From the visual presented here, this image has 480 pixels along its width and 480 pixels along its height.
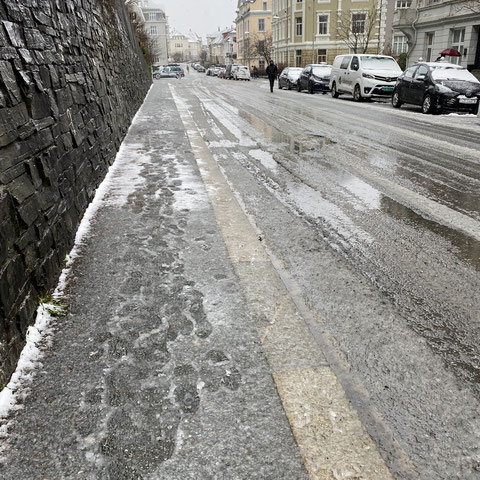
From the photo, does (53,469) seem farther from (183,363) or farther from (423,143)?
(423,143)

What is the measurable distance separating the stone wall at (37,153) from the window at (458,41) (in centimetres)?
3003

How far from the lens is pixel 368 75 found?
19.6m

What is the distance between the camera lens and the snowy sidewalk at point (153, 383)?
187cm

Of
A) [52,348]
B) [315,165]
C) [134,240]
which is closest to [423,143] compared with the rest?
[315,165]

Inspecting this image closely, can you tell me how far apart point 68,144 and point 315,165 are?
425cm

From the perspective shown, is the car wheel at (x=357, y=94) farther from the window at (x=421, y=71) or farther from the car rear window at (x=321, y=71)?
the car rear window at (x=321, y=71)

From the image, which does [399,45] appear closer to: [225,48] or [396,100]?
[396,100]

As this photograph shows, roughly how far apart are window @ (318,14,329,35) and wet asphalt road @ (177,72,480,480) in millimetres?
54881

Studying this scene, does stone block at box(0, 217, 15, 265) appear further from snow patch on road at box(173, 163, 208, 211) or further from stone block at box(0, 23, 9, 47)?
snow patch on road at box(173, 163, 208, 211)

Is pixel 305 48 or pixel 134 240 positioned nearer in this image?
pixel 134 240

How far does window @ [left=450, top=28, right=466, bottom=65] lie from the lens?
95.6 feet

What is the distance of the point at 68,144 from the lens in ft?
13.6

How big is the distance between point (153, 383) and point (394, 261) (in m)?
2.35

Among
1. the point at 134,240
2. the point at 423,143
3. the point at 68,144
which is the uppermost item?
the point at 68,144
